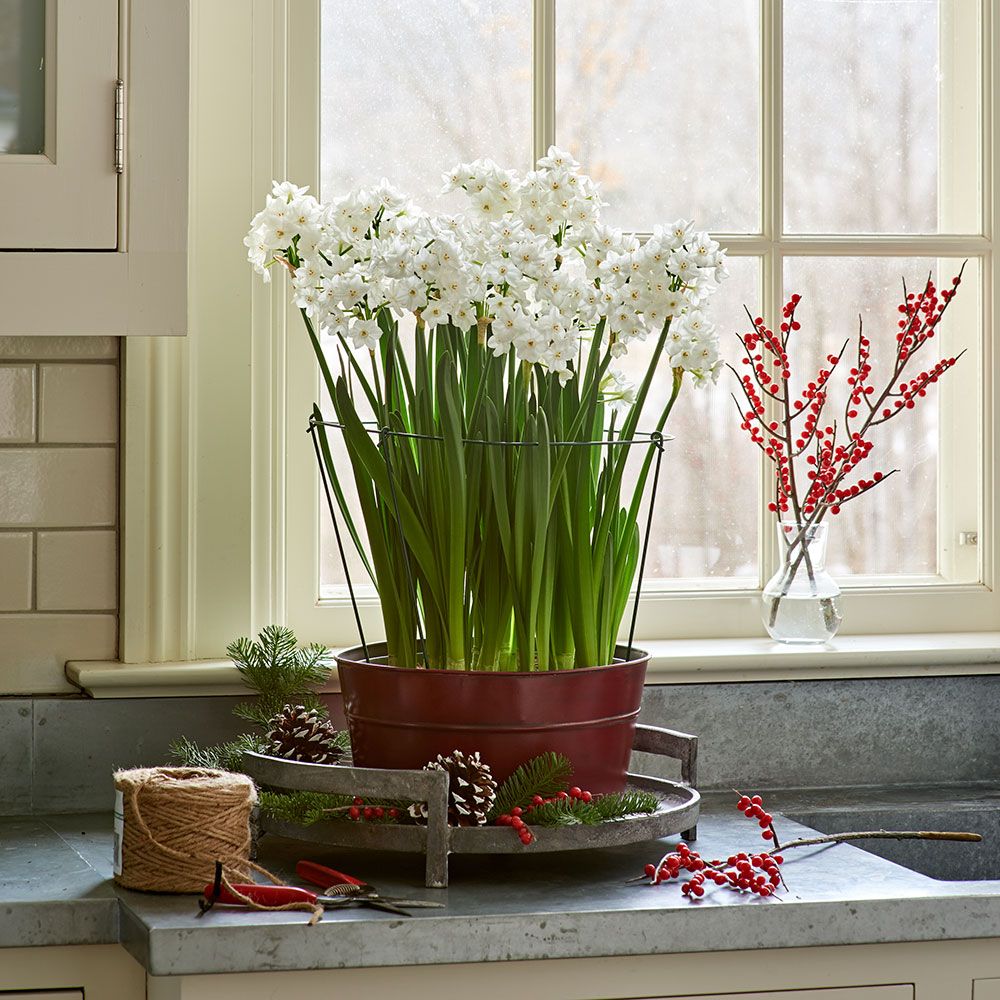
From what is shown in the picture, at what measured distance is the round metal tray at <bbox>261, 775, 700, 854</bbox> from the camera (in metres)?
1.25

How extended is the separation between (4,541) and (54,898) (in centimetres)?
51

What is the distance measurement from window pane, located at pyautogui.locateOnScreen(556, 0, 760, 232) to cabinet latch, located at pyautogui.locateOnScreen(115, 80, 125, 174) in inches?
26.5

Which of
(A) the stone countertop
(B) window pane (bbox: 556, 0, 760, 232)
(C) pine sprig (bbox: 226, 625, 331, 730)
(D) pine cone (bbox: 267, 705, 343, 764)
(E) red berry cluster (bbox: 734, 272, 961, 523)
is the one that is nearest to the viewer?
(A) the stone countertop

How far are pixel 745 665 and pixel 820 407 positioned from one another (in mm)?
336

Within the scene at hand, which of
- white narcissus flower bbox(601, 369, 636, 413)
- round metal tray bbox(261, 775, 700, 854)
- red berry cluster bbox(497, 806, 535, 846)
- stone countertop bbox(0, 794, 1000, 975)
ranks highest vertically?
white narcissus flower bbox(601, 369, 636, 413)

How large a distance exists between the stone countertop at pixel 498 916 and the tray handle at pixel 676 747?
10cm

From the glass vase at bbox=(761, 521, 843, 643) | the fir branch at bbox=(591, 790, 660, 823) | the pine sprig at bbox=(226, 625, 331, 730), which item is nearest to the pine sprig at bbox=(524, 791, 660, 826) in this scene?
the fir branch at bbox=(591, 790, 660, 823)

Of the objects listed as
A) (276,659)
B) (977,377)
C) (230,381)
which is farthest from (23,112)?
(977,377)

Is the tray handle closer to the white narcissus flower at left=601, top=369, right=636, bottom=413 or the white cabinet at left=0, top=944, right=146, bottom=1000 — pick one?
the white narcissus flower at left=601, top=369, right=636, bottom=413

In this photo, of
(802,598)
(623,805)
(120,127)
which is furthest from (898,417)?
(120,127)

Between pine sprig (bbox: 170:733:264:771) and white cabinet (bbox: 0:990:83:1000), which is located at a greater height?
pine sprig (bbox: 170:733:264:771)

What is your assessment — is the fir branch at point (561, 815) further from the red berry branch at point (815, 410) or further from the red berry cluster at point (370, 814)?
the red berry branch at point (815, 410)

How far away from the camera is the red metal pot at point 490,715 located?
1.30 metres

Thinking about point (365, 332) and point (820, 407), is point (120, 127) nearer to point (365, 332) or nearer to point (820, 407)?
point (365, 332)
